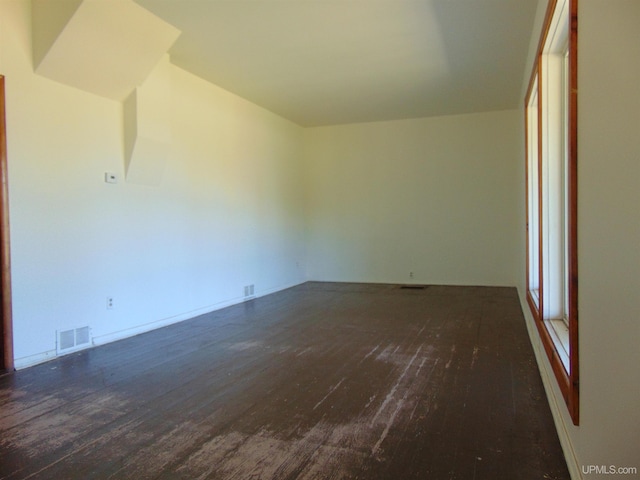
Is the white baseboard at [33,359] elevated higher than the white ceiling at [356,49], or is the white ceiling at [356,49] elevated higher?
the white ceiling at [356,49]

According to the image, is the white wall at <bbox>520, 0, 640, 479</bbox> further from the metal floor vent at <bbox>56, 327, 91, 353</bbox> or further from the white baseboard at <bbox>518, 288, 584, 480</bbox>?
the metal floor vent at <bbox>56, 327, 91, 353</bbox>

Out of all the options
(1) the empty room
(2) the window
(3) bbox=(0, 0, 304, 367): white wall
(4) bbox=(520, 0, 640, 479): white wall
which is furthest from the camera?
(3) bbox=(0, 0, 304, 367): white wall

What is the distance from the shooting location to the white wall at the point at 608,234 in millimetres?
1066

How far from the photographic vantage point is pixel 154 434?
2061 mm

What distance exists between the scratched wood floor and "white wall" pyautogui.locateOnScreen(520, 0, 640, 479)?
49cm

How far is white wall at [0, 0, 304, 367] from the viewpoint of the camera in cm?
319

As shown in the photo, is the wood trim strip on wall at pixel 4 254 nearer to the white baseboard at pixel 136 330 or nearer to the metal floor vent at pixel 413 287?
the white baseboard at pixel 136 330

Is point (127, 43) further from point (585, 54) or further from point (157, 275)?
point (585, 54)

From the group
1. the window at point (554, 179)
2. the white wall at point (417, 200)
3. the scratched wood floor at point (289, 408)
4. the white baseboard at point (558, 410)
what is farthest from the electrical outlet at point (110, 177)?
the white wall at point (417, 200)

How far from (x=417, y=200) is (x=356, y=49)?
3498 millimetres

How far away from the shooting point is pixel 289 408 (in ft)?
7.66

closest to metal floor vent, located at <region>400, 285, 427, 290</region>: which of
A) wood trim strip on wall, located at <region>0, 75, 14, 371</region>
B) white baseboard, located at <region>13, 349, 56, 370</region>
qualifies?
white baseboard, located at <region>13, 349, 56, 370</region>
